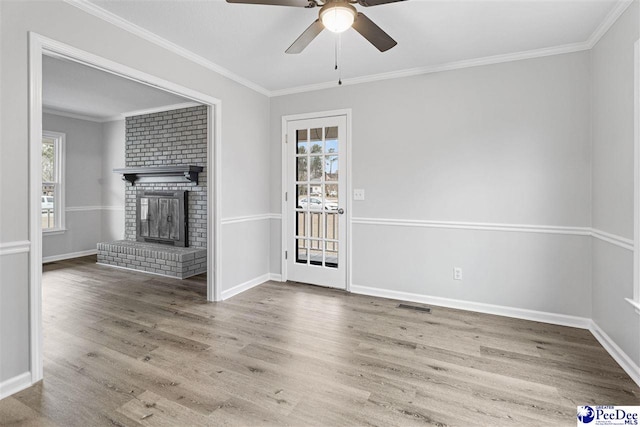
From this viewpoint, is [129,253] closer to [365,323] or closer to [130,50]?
[130,50]

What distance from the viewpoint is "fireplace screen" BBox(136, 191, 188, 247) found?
16.9ft

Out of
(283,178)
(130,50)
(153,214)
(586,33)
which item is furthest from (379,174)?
(153,214)

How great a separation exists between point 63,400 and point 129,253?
3.48m

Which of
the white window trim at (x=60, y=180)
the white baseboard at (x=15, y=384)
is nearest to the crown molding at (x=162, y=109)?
the white window trim at (x=60, y=180)

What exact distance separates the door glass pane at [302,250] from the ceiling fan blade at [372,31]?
8.19 ft

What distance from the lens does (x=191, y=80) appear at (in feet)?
10.3

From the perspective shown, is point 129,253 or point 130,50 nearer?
point 130,50

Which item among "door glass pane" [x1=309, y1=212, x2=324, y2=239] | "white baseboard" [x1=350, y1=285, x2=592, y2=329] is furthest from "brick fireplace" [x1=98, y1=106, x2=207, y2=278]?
"white baseboard" [x1=350, y1=285, x2=592, y2=329]

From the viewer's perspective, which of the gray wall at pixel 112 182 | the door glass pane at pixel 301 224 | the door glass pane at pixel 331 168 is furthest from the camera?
the gray wall at pixel 112 182

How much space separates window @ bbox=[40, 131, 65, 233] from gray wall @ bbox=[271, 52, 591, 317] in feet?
15.9

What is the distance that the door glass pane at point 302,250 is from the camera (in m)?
4.19

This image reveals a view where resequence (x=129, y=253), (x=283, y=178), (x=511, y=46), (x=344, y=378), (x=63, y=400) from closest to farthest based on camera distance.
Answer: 1. (x=63, y=400)
2. (x=344, y=378)
3. (x=511, y=46)
4. (x=283, y=178)
5. (x=129, y=253)

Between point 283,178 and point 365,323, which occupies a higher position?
point 283,178

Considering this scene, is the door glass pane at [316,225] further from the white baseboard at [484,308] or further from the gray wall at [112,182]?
the gray wall at [112,182]
